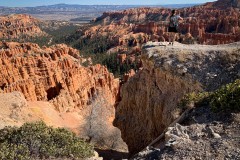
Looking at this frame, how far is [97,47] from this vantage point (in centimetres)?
10519

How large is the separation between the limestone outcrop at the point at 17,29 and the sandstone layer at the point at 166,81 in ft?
382

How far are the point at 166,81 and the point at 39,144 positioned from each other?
842 cm

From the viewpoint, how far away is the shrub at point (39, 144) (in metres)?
9.80

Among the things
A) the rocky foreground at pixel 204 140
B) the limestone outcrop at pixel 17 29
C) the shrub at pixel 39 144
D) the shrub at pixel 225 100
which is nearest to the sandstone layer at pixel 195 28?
the limestone outcrop at pixel 17 29

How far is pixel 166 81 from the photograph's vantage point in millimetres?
16875

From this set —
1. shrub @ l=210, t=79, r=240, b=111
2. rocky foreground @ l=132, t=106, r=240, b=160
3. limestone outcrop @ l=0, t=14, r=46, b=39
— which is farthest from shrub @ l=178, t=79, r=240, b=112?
limestone outcrop @ l=0, t=14, r=46, b=39

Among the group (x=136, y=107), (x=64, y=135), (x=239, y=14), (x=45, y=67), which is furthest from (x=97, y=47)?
(x=64, y=135)

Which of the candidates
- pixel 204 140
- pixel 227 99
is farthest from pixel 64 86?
pixel 204 140

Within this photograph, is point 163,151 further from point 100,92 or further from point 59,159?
point 100,92

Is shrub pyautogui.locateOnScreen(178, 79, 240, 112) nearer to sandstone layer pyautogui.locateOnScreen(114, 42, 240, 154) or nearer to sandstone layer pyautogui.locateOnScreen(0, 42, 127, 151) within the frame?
sandstone layer pyautogui.locateOnScreen(114, 42, 240, 154)

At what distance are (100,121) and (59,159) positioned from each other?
Answer: 669 inches

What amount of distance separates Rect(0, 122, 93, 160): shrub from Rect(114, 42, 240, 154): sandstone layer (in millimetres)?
4818

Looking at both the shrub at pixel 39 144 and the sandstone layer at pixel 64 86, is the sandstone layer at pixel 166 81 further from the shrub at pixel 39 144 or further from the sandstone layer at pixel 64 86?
the sandstone layer at pixel 64 86

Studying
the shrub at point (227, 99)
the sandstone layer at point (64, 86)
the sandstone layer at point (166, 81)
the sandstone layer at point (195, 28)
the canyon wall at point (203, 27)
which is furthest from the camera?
the sandstone layer at point (195, 28)
